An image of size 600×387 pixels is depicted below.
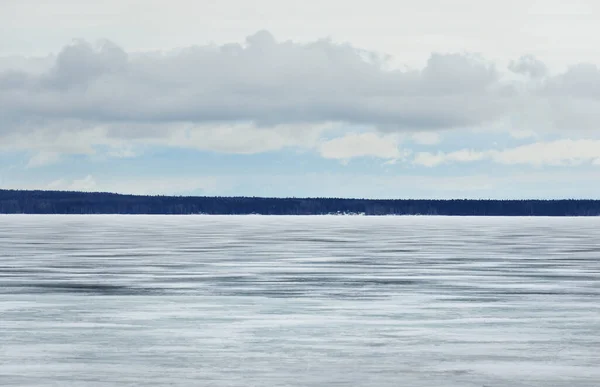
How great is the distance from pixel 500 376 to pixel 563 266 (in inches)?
1015

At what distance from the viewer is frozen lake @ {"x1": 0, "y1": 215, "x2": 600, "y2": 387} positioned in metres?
16.7

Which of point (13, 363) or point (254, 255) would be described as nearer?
point (13, 363)

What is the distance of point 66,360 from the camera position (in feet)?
58.6

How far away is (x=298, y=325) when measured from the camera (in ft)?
73.5

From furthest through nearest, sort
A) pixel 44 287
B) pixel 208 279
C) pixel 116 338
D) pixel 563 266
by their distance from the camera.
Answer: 1. pixel 563 266
2. pixel 208 279
3. pixel 44 287
4. pixel 116 338

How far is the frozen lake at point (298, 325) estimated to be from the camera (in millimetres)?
16734

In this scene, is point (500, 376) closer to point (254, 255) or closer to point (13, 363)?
point (13, 363)

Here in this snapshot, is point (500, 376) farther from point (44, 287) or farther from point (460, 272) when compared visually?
point (460, 272)

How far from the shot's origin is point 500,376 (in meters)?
16.5

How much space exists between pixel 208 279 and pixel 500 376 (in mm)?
18868

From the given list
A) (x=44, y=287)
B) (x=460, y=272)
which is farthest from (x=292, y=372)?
(x=460, y=272)

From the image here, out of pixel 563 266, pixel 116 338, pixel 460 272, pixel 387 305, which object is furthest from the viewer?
pixel 563 266

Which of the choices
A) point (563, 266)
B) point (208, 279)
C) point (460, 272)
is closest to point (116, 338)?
point (208, 279)

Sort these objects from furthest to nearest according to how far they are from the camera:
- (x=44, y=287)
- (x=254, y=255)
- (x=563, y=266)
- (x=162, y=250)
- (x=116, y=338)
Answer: (x=162, y=250), (x=254, y=255), (x=563, y=266), (x=44, y=287), (x=116, y=338)
